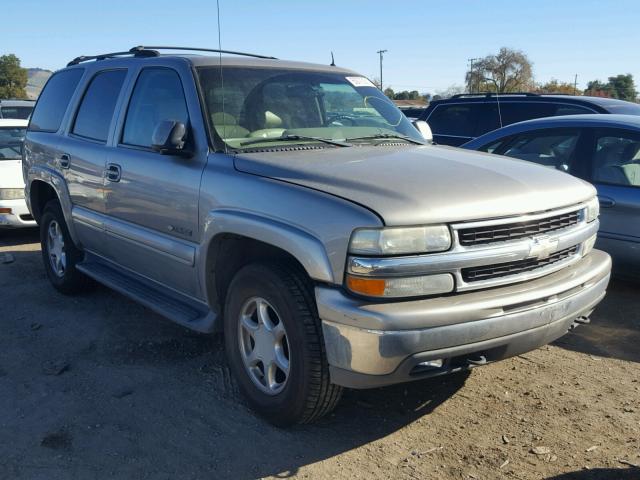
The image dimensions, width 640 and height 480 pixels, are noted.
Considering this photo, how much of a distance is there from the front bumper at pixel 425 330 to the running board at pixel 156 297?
3.80 ft

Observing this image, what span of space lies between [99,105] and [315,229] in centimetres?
291

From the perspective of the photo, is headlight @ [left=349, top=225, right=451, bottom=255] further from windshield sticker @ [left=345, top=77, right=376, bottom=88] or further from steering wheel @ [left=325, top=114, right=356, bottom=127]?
windshield sticker @ [left=345, top=77, right=376, bottom=88]

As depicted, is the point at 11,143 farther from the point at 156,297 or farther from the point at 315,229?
the point at 315,229

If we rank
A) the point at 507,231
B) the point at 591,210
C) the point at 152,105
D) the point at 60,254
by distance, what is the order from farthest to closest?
the point at 60,254
the point at 152,105
the point at 591,210
the point at 507,231

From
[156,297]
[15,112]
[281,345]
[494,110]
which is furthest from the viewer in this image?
[15,112]

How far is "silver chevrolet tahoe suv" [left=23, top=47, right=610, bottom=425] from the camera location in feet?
9.27

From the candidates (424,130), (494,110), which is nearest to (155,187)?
(424,130)

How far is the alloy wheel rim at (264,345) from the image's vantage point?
3.30m

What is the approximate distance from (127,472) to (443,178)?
208cm

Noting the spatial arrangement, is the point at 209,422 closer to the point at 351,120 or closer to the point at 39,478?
the point at 39,478

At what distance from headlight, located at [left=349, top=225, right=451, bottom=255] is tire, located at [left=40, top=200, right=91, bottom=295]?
349cm

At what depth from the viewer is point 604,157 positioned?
5480 millimetres

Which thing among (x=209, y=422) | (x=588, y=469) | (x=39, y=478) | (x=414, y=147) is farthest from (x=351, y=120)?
(x=39, y=478)

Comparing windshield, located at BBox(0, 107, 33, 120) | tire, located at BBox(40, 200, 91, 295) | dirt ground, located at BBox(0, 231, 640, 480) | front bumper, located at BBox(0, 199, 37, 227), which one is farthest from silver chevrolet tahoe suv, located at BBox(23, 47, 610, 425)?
windshield, located at BBox(0, 107, 33, 120)
